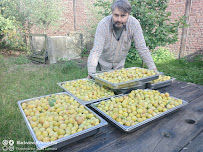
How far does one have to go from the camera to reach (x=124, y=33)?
252 cm

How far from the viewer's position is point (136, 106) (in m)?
1.42

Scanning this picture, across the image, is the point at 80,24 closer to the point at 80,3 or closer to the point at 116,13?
the point at 80,3

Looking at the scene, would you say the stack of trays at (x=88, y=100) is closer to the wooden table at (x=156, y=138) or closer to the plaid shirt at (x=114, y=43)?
the wooden table at (x=156, y=138)

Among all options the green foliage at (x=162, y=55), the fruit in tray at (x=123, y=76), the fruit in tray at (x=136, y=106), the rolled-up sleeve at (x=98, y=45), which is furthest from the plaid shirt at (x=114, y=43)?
the green foliage at (x=162, y=55)

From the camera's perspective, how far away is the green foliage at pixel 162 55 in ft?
22.2

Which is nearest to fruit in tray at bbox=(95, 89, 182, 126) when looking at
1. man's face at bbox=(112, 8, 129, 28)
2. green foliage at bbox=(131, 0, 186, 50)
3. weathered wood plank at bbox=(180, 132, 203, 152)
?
weathered wood plank at bbox=(180, 132, 203, 152)

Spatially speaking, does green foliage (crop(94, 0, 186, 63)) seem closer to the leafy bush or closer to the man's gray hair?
the man's gray hair

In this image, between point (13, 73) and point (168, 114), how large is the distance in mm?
5214

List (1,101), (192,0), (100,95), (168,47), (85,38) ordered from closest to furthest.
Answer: (100,95) < (1,101) < (192,0) < (168,47) < (85,38)

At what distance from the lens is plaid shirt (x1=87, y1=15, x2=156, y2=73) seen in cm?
238

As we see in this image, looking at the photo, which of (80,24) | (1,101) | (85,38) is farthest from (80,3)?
(1,101)

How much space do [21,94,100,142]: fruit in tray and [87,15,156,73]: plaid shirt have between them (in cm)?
95

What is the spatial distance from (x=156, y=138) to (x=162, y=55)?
6.25 meters

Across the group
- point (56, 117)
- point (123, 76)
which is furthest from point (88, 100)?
point (123, 76)
